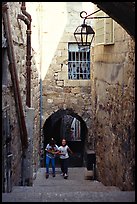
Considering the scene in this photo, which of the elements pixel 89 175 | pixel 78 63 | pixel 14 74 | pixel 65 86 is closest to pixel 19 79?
pixel 14 74

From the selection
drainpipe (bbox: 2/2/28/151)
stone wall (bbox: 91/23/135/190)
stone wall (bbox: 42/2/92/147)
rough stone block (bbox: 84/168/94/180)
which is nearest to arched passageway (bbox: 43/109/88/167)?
stone wall (bbox: 42/2/92/147)

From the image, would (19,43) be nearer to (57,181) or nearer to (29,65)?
(29,65)

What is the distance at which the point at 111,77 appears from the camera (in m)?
8.59

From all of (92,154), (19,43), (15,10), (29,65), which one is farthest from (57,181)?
(15,10)

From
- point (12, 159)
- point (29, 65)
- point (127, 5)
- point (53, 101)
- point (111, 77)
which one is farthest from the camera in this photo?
point (53, 101)

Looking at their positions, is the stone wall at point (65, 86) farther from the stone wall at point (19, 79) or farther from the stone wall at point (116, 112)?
the stone wall at point (19, 79)

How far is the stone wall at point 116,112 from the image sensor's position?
670cm

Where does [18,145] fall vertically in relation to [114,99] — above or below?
below

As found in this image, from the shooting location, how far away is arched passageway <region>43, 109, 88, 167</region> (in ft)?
46.8

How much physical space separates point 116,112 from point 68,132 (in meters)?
11.2

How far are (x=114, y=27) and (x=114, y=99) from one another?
1.38m

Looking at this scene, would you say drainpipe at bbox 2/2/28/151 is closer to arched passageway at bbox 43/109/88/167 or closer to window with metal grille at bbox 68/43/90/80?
window with metal grille at bbox 68/43/90/80

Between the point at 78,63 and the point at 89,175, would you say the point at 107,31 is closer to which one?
the point at 89,175

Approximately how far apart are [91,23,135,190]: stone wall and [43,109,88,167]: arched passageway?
3.16m
